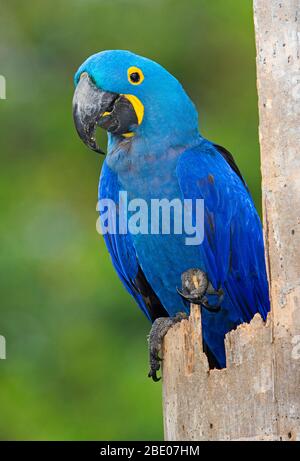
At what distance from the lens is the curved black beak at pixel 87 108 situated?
14.2ft

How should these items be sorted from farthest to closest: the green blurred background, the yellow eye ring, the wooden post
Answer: the green blurred background, the yellow eye ring, the wooden post

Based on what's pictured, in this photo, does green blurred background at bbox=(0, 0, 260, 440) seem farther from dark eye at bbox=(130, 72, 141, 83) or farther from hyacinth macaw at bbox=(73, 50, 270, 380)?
dark eye at bbox=(130, 72, 141, 83)

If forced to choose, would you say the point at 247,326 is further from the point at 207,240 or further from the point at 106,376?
the point at 106,376

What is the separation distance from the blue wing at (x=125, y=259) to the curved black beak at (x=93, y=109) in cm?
26

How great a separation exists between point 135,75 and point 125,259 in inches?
32.7

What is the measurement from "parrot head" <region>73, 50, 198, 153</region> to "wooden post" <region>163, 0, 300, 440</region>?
0.98 m

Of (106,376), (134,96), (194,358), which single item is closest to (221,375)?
(194,358)

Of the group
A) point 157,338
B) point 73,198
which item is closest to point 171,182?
point 157,338

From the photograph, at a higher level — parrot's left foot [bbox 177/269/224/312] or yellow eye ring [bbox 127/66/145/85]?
yellow eye ring [bbox 127/66/145/85]

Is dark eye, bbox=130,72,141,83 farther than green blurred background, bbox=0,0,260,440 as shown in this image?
No

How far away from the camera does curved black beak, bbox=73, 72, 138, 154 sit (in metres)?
4.32

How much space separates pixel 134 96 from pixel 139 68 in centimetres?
13

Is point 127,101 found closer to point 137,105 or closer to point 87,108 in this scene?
point 137,105

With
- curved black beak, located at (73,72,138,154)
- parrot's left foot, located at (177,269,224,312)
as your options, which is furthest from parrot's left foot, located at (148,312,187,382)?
curved black beak, located at (73,72,138,154)
